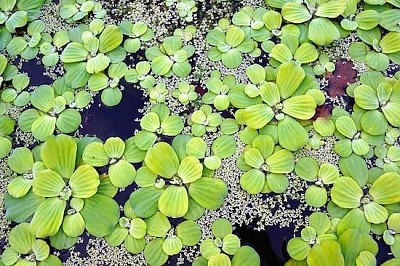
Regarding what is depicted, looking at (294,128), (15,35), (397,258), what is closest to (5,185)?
(15,35)

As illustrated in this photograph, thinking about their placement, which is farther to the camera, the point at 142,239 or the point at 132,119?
the point at 132,119

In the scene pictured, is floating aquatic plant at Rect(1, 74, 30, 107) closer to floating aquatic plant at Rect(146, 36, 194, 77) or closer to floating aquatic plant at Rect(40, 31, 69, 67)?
floating aquatic plant at Rect(40, 31, 69, 67)

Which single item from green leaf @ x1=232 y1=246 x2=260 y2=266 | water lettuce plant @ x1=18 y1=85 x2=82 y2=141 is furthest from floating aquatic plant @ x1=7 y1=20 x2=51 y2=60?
green leaf @ x1=232 y1=246 x2=260 y2=266

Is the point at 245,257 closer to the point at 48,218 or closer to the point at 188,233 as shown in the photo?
the point at 188,233

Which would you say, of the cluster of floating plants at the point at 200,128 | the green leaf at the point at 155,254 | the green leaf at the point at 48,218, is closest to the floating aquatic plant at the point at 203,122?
the cluster of floating plants at the point at 200,128

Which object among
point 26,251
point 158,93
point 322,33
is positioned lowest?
point 26,251

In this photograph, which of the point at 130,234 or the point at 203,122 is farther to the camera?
the point at 203,122

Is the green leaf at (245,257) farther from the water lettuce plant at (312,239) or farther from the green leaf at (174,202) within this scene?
the green leaf at (174,202)

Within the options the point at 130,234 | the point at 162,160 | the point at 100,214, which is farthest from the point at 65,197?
the point at 162,160

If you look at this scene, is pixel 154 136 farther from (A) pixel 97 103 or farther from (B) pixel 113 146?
(A) pixel 97 103
